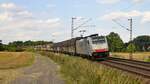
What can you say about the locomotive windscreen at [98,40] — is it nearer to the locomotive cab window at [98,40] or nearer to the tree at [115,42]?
the locomotive cab window at [98,40]

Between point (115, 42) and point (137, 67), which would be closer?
point (137, 67)

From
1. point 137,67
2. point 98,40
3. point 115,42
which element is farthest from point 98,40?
point 115,42

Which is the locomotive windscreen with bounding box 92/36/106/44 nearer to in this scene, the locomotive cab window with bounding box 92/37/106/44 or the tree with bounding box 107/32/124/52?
the locomotive cab window with bounding box 92/37/106/44

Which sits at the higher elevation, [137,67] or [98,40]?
[98,40]

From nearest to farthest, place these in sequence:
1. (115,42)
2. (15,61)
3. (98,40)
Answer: (98,40) → (15,61) → (115,42)

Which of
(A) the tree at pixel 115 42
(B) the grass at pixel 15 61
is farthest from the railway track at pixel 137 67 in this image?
(A) the tree at pixel 115 42

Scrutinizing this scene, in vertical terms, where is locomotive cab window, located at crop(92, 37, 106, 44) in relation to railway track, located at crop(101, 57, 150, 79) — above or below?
above

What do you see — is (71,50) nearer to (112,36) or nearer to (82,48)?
(82,48)

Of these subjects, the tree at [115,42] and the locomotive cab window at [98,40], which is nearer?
the locomotive cab window at [98,40]

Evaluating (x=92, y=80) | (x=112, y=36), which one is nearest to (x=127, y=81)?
(x=92, y=80)

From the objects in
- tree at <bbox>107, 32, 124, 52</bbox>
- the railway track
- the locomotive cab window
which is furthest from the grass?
tree at <bbox>107, 32, 124, 52</bbox>

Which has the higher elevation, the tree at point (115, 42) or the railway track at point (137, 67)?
the tree at point (115, 42)

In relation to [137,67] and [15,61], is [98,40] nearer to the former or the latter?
[137,67]

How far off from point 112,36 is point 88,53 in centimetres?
11515
